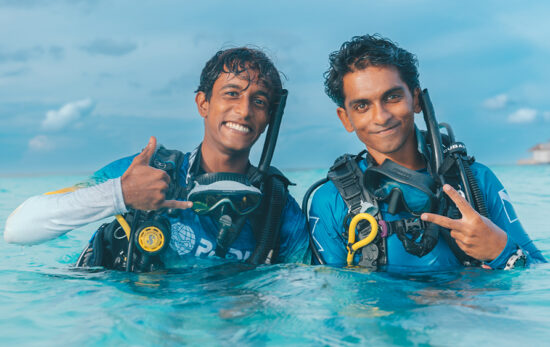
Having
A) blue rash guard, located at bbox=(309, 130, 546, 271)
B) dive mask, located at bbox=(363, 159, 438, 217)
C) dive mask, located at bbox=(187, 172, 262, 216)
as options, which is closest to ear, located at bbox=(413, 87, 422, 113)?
blue rash guard, located at bbox=(309, 130, 546, 271)

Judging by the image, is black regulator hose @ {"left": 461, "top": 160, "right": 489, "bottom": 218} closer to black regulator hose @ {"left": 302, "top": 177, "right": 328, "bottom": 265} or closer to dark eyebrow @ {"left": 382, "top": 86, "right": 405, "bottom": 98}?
dark eyebrow @ {"left": 382, "top": 86, "right": 405, "bottom": 98}

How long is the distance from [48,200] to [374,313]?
6.66 ft

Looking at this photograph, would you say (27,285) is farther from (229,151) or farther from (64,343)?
(229,151)

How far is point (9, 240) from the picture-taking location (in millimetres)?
3023

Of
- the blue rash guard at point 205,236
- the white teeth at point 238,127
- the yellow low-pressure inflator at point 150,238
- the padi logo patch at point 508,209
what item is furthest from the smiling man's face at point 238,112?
the padi logo patch at point 508,209

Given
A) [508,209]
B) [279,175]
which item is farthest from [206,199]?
[508,209]

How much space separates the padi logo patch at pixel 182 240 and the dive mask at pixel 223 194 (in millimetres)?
254

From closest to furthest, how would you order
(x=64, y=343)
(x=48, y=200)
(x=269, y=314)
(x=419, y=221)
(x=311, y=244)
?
(x=64, y=343) → (x=269, y=314) → (x=48, y=200) → (x=419, y=221) → (x=311, y=244)

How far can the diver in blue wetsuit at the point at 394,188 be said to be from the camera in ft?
10.5

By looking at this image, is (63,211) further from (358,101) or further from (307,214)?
(358,101)

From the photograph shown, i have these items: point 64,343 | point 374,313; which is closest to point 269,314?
point 374,313

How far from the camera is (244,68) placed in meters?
3.44

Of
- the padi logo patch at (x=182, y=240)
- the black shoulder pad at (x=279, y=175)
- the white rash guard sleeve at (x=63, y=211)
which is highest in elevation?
the black shoulder pad at (x=279, y=175)

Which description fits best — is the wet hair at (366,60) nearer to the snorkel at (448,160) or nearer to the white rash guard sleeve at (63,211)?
the snorkel at (448,160)
